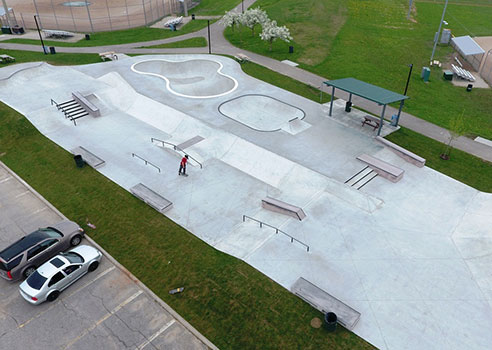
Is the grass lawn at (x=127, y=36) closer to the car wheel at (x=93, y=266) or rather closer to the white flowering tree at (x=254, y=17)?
the white flowering tree at (x=254, y=17)

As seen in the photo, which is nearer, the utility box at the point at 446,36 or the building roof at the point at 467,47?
the building roof at the point at 467,47

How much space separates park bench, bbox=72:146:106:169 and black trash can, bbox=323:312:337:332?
1730cm

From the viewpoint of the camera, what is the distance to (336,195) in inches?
849

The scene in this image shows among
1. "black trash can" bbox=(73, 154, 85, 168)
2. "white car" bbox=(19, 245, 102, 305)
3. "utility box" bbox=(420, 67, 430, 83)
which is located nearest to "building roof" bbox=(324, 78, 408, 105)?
"utility box" bbox=(420, 67, 430, 83)

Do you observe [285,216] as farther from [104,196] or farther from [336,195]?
[104,196]

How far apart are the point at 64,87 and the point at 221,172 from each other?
1968 centimetres

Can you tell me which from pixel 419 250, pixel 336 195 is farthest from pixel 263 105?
pixel 419 250

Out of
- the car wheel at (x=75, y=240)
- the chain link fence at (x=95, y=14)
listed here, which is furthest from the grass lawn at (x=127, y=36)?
the car wheel at (x=75, y=240)

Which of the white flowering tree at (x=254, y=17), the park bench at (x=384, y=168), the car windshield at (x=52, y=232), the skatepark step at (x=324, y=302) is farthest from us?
the white flowering tree at (x=254, y=17)

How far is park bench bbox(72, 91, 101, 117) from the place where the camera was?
29270 millimetres

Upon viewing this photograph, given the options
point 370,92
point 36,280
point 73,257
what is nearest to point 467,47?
point 370,92

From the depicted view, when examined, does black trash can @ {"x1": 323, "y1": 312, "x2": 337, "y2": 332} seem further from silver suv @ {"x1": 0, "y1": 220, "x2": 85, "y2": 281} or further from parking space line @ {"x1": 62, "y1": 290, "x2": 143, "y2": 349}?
silver suv @ {"x1": 0, "y1": 220, "x2": 85, "y2": 281}

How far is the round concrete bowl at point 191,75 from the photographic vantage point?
111ft

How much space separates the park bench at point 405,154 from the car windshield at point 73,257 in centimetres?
2104
